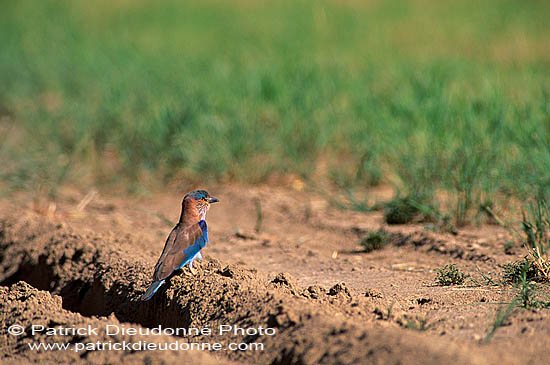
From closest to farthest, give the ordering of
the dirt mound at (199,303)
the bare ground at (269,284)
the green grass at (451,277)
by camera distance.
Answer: the dirt mound at (199,303), the bare ground at (269,284), the green grass at (451,277)

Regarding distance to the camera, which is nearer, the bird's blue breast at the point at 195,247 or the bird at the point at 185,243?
the bird at the point at 185,243

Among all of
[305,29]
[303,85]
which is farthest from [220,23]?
[303,85]

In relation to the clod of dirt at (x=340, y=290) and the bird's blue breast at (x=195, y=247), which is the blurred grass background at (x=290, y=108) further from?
the bird's blue breast at (x=195, y=247)

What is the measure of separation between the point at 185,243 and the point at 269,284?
0.52m

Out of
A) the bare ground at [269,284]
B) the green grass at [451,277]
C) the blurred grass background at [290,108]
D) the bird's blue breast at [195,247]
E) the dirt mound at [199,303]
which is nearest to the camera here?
the dirt mound at [199,303]

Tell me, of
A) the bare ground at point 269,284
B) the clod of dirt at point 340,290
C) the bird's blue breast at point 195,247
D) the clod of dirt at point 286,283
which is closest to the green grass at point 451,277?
the bare ground at point 269,284

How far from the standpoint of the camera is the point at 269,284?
11.7 ft

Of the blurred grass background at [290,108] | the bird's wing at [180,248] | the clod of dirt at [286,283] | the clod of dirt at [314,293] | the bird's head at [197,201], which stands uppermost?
the blurred grass background at [290,108]

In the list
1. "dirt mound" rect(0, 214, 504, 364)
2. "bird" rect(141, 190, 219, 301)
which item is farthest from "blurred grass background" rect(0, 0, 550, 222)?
"bird" rect(141, 190, 219, 301)

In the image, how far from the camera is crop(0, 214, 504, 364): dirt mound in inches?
107

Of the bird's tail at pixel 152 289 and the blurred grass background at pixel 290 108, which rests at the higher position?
the blurred grass background at pixel 290 108

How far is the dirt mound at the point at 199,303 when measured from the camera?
2711 millimetres

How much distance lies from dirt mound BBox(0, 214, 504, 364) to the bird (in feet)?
0.49

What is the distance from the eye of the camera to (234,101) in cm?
671
